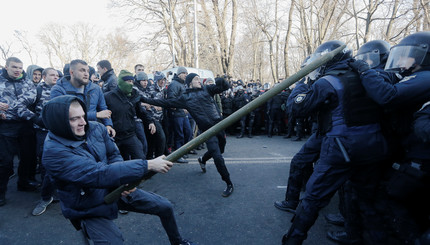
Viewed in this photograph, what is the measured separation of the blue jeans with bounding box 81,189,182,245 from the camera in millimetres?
1935

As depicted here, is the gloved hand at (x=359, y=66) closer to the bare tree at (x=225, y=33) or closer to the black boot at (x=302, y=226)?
the black boot at (x=302, y=226)

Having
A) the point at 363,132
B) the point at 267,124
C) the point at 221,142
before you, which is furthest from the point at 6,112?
the point at 267,124

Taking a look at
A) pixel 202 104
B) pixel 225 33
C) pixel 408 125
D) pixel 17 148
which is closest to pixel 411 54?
pixel 408 125

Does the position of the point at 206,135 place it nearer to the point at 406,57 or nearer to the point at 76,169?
the point at 76,169

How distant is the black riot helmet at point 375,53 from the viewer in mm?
3057

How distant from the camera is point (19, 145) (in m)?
4.15

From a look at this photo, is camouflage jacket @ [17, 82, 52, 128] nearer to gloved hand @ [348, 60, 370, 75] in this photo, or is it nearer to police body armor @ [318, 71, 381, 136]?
police body armor @ [318, 71, 381, 136]

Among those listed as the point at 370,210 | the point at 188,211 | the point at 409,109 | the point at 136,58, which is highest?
the point at 136,58

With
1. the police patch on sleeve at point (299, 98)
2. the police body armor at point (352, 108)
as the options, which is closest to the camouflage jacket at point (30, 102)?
the police patch on sleeve at point (299, 98)

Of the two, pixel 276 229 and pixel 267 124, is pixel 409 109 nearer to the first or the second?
pixel 276 229

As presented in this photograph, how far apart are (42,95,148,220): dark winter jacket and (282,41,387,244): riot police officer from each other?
1.50 meters

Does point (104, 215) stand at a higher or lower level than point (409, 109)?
Answer: lower

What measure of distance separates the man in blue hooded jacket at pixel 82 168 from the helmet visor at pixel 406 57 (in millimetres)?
2208

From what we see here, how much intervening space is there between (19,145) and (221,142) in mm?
3362
